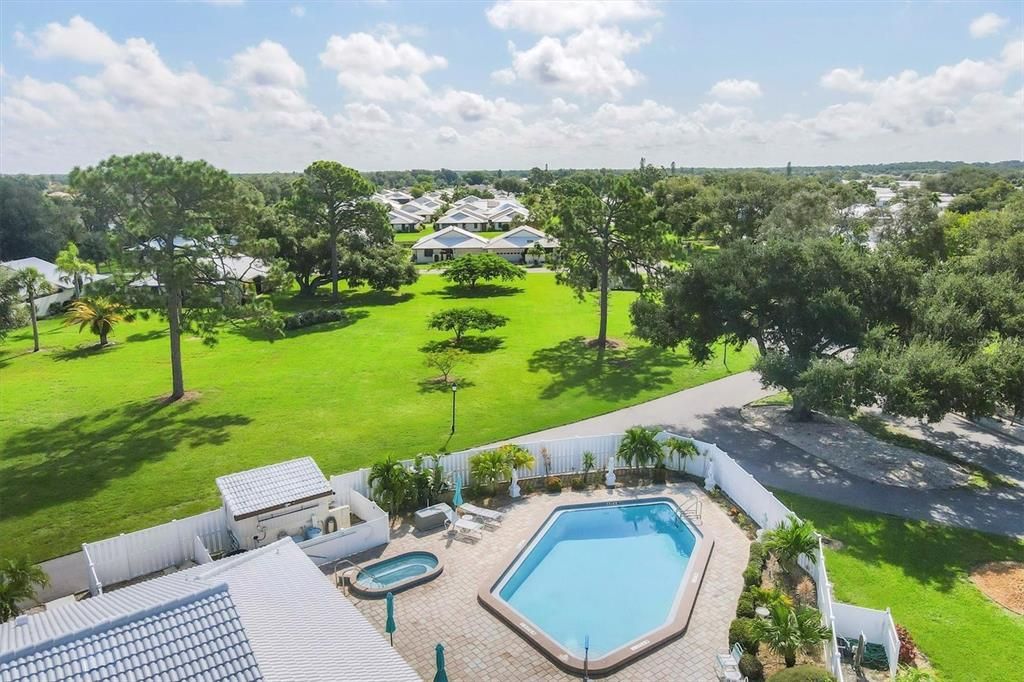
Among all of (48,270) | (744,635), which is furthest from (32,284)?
(744,635)

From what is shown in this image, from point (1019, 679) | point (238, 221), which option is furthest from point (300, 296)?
point (1019, 679)

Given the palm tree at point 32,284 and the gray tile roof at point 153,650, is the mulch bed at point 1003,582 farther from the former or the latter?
the palm tree at point 32,284

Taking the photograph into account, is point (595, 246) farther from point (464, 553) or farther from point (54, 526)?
point (54, 526)

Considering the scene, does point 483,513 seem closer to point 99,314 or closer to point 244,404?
point 244,404

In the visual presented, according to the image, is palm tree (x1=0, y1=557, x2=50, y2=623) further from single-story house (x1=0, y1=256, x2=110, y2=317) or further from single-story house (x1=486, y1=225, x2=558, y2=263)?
single-story house (x1=486, y1=225, x2=558, y2=263)

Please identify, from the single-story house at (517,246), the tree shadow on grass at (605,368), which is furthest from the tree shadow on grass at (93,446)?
the single-story house at (517,246)

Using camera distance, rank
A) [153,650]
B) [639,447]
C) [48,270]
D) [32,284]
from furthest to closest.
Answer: [48,270], [32,284], [639,447], [153,650]
